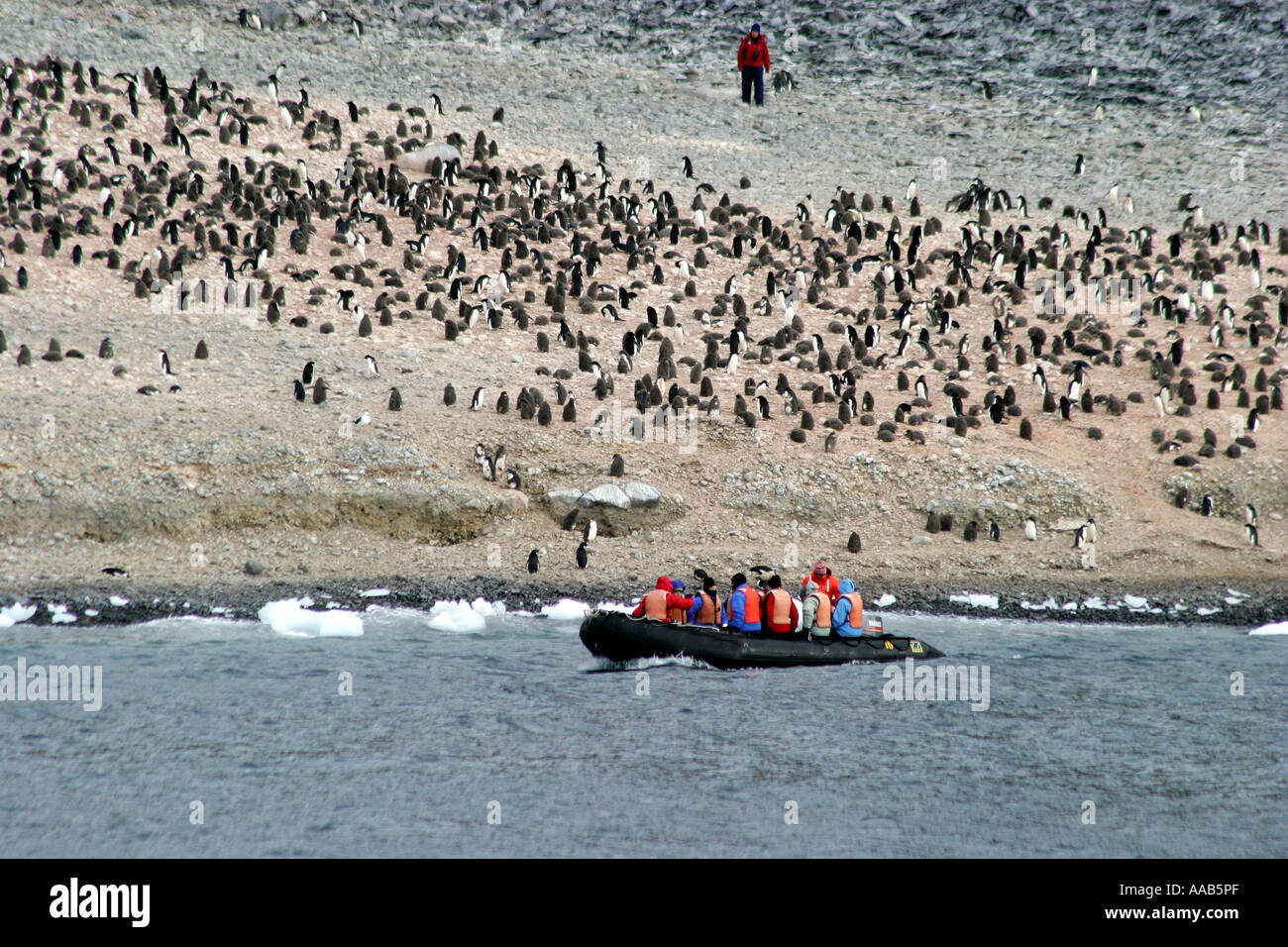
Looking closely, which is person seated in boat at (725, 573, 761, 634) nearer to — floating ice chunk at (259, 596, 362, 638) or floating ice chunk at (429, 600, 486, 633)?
floating ice chunk at (429, 600, 486, 633)

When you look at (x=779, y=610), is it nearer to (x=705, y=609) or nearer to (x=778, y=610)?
(x=778, y=610)

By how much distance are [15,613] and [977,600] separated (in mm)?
14499

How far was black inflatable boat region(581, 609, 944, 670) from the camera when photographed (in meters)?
17.1

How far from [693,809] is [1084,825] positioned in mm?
3972

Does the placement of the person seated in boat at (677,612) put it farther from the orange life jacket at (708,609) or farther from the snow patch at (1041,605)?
the snow patch at (1041,605)

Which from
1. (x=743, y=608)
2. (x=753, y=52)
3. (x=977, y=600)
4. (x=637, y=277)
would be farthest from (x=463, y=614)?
(x=753, y=52)

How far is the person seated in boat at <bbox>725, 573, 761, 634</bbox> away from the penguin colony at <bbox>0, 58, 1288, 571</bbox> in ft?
12.1

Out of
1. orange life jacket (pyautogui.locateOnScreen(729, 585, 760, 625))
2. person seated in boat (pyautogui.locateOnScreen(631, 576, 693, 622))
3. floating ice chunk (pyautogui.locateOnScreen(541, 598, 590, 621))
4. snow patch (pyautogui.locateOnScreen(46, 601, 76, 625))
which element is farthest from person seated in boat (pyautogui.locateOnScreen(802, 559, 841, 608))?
snow patch (pyautogui.locateOnScreen(46, 601, 76, 625))

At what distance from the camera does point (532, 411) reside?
2306 cm

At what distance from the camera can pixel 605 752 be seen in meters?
14.5

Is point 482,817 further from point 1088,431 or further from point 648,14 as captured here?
point 648,14

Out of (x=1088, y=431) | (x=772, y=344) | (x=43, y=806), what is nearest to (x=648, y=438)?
(x=772, y=344)

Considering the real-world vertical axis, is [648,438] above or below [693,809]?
above
